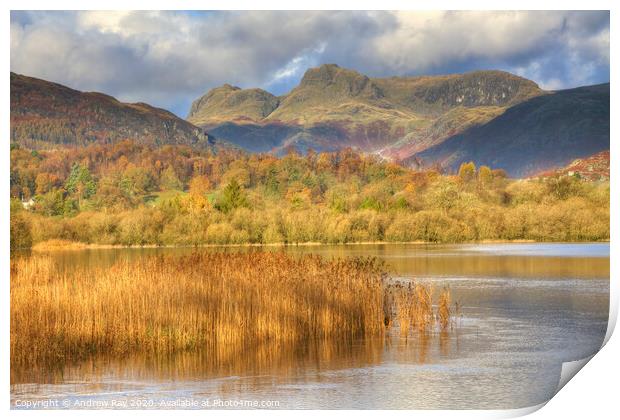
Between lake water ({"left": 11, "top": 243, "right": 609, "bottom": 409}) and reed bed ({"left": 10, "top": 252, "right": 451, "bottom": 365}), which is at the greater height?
reed bed ({"left": 10, "top": 252, "right": 451, "bottom": 365})

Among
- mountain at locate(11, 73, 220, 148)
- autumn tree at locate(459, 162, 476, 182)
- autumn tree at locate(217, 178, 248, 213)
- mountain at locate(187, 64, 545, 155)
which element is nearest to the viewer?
autumn tree at locate(217, 178, 248, 213)

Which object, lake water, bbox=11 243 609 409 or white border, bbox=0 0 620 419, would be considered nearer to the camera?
lake water, bbox=11 243 609 409

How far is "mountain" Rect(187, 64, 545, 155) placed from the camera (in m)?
45.1

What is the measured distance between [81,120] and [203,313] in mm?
49504

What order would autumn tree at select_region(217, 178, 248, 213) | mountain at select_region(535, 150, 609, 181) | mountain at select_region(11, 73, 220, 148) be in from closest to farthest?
mountain at select_region(535, 150, 609, 181) → autumn tree at select_region(217, 178, 248, 213) → mountain at select_region(11, 73, 220, 148)

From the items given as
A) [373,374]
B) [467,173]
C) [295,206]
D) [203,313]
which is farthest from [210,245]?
[373,374]

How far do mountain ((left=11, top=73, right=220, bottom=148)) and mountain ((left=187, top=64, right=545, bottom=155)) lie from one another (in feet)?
17.0

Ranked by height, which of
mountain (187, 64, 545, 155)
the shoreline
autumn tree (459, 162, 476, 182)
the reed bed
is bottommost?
the reed bed

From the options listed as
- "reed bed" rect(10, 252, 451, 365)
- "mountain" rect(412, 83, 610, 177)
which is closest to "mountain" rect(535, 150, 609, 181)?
"mountain" rect(412, 83, 610, 177)

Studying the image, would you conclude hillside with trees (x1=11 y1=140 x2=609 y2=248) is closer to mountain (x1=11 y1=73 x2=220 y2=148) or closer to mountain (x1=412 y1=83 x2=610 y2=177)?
mountain (x1=11 y1=73 x2=220 y2=148)

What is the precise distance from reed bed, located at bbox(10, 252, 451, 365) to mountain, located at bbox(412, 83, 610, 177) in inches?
1644

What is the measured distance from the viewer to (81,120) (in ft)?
197
